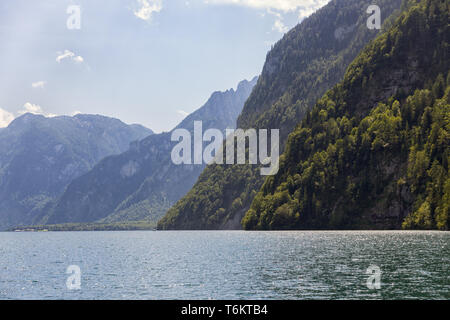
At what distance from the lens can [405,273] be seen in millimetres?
72438

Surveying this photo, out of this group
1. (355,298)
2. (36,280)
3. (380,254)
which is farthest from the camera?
(380,254)

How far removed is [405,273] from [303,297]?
22.5 metres

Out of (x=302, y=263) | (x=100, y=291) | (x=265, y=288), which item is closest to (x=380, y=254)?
(x=302, y=263)

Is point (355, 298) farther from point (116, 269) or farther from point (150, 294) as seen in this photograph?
point (116, 269)

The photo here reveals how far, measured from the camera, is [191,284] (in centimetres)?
6938

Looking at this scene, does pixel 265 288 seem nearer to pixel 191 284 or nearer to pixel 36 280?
pixel 191 284
